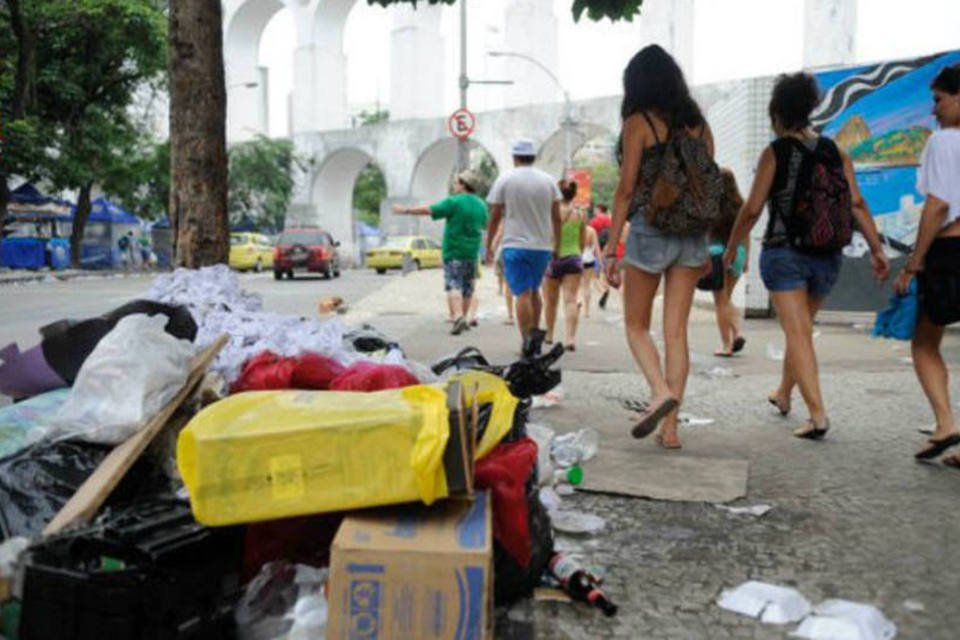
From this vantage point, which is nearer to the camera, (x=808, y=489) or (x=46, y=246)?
(x=808, y=489)

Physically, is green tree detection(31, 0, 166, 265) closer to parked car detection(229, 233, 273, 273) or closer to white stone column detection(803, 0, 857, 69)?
parked car detection(229, 233, 273, 273)

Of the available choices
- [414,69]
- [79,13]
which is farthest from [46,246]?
[414,69]

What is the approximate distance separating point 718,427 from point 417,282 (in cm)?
1707

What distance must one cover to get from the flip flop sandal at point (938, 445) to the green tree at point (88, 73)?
26.4 meters

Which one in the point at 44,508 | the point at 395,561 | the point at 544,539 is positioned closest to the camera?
the point at 395,561

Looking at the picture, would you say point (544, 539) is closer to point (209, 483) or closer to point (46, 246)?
point (209, 483)

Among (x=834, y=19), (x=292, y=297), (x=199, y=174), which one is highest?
A: (x=834, y=19)

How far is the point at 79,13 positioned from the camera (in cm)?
2542

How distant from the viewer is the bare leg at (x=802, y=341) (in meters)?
4.56

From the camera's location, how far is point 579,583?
2.58 metres

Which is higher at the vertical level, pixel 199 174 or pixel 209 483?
pixel 199 174

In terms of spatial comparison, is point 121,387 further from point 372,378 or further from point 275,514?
point 275,514

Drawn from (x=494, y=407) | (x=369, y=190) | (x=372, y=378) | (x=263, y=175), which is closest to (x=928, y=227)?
(x=494, y=407)

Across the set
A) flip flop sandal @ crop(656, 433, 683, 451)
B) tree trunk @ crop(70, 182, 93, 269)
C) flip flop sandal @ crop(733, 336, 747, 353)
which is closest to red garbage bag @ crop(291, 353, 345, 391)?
flip flop sandal @ crop(656, 433, 683, 451)
